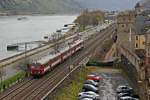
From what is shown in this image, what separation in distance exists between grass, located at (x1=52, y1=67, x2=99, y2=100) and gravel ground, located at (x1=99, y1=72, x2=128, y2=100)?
2.02 m

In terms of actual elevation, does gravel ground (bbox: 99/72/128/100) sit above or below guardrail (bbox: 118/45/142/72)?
below

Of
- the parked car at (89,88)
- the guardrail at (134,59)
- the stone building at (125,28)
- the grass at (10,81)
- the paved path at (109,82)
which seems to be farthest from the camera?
the stone building at (125,28)

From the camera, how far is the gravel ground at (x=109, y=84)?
109ft

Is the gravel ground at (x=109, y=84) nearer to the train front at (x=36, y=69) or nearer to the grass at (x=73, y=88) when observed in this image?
the grass at (x=73, y=88)

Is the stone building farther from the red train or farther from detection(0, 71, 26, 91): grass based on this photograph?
detection(0, 71, 26, 91): grass

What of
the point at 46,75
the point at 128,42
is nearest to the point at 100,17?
the point at 128,42

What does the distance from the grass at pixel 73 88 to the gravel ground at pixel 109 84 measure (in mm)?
2020

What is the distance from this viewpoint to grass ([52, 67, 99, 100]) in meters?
31.9

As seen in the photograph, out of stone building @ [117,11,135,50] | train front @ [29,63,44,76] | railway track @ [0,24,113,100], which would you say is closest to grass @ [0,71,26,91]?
railway track @ [0,24,113,100]

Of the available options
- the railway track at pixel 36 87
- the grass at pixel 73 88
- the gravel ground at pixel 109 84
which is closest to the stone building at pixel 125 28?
the gravel ground at pixel 109 84

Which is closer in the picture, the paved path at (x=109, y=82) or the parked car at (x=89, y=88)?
the paved path at (x=109, y=82)

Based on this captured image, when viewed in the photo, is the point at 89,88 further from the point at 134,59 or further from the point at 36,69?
the point at 36,69

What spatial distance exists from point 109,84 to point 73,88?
211 inches

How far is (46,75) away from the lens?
41562 mm
